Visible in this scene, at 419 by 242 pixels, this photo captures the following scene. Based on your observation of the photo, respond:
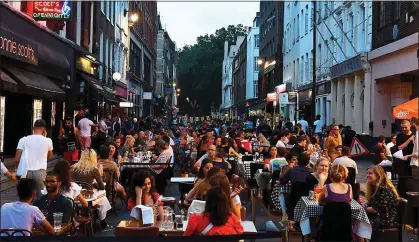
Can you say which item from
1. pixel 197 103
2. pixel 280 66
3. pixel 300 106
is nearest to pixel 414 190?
pixel 300 106

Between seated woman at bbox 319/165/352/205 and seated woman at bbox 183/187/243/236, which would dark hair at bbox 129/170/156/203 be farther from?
seated woman at bbox 319/165/352/205

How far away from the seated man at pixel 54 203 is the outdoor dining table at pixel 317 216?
3240 mm

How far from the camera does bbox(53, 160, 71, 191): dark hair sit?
30.6ft

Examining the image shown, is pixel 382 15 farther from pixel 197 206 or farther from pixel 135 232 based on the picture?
pixel 135 232

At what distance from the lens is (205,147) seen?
18.5m

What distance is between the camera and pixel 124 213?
1387cm

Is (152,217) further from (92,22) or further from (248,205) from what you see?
(92,22)

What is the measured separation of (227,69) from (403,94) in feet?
411

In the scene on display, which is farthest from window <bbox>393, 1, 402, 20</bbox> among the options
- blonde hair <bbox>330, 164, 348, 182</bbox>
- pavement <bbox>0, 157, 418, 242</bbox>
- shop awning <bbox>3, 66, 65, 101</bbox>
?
blonde hair <bbox>330, 164, 348, 182</bbox>

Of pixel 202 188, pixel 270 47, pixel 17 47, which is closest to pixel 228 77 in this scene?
pixel 270 47

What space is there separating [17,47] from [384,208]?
14.8 meters

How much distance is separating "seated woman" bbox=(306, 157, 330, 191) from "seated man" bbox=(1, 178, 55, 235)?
4883 mm

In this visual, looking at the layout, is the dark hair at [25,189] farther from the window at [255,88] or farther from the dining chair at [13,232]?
the window at [255,88]

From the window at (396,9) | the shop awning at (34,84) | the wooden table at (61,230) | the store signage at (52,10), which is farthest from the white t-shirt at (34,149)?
the window at (396,9)
